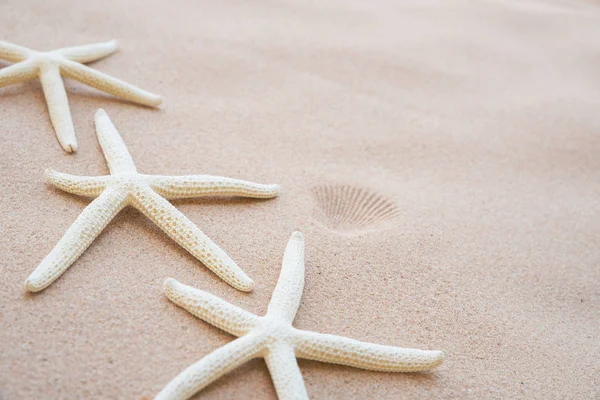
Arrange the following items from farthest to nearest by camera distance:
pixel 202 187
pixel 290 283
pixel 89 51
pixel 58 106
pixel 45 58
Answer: pixel 89 51
pixel 45 58
pixel 58 106
pixel 202 187
pixel 290 283

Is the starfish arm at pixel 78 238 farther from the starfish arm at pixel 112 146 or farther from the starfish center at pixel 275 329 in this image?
the starfish center at pixel 275 329

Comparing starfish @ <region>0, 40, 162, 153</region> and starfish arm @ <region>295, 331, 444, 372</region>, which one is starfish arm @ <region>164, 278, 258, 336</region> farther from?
starfish @ <region>0, 40, 162, 153</region>

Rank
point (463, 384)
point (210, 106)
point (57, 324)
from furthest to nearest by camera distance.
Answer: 1. point (210, 106)
2. point (463, 384)
3. point (57, 324)

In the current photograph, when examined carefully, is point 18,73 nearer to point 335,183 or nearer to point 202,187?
point 202,187

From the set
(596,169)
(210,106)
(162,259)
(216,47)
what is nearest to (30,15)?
(216,47)

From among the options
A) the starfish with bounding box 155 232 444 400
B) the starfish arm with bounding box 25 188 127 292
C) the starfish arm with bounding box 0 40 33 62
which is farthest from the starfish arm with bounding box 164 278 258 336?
the starfish arm with bounding box 0 40 33 62

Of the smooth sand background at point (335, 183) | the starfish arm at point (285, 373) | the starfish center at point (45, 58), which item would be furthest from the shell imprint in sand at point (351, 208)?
the starfish center at point (45, 58)

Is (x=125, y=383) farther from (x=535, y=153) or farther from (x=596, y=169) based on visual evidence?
(x=596, y=169)

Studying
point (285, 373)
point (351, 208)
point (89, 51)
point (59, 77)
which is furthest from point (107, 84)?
point (285, 373)
